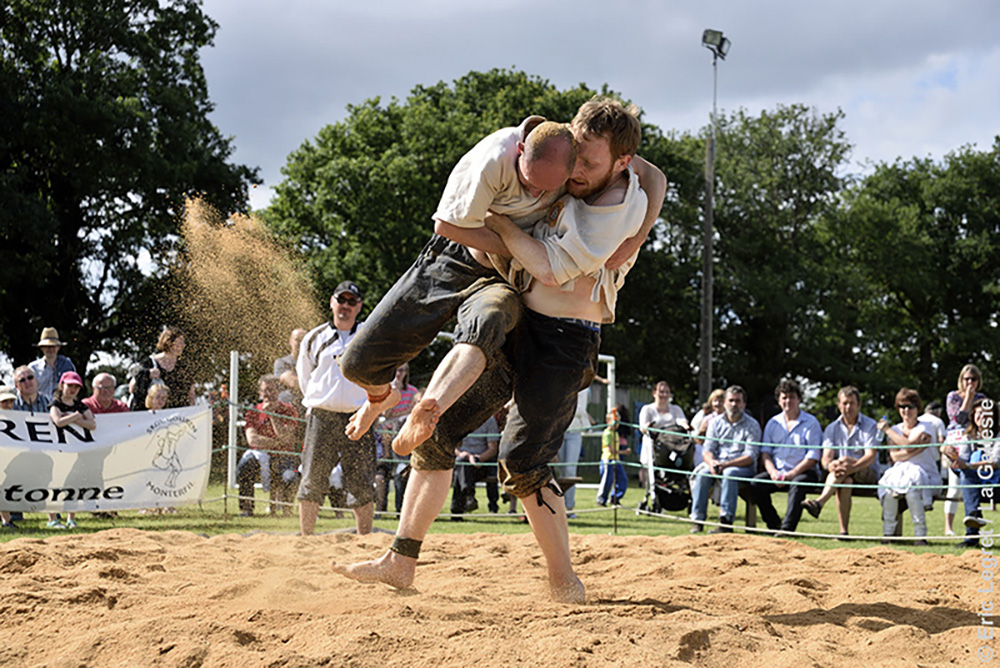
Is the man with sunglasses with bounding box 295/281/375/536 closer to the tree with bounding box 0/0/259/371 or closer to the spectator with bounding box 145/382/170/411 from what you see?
the spectator with bounding box 145/382/170/411

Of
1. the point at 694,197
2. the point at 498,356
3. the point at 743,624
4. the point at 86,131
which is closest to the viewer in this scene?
the point at 743,624

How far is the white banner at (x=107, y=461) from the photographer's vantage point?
784 cm

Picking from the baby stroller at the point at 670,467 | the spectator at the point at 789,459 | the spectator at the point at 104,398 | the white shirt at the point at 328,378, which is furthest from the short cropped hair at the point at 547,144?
the baby stroller at the point at 670,467

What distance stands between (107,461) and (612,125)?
6429 millimetres

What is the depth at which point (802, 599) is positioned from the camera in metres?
4.12

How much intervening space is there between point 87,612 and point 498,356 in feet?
5.68

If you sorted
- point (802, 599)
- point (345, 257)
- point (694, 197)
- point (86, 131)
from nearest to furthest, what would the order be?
point (802, 599) < point (86, 131) < point (345, 257) < point (694, 197)

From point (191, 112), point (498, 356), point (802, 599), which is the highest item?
point (191, 112)

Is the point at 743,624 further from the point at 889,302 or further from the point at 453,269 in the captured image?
the point at 889,302

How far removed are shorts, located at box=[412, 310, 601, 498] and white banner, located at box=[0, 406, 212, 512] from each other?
532cm

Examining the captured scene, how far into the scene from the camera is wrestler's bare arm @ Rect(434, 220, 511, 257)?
3.51 m

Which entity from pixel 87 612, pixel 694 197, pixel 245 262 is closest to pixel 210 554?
pixel 87 612

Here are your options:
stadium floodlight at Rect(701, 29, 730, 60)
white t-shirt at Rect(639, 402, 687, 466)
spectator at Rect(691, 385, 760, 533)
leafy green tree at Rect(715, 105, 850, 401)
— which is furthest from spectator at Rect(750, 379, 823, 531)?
leafy green tree at Rect(715, 105, 850, 401)

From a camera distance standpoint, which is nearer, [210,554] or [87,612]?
[87,612]
